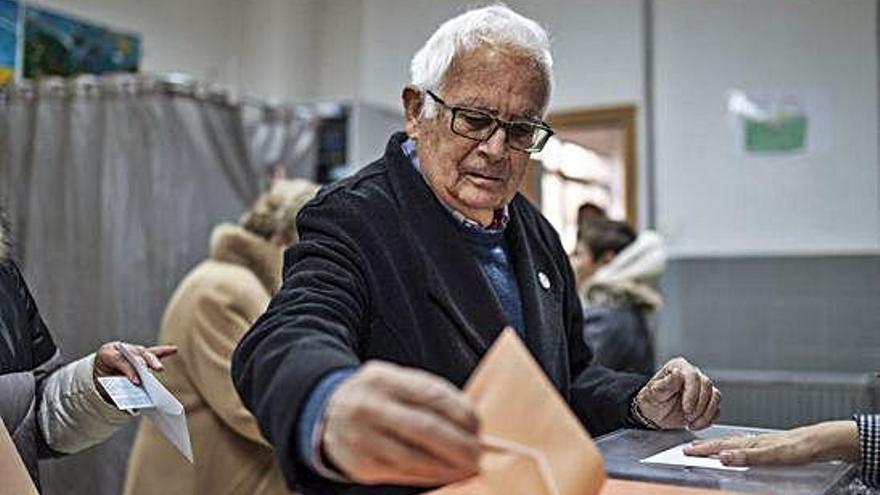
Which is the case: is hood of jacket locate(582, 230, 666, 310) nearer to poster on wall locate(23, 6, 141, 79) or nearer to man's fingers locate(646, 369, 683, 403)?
poster on wall locate(23, 6, 141, 79)

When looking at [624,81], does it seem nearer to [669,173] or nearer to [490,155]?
[669,173]

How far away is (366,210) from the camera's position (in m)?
0.90

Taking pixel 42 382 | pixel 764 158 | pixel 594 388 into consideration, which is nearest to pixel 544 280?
pixel 594 388

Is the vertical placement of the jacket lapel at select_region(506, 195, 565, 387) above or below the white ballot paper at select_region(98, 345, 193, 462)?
above

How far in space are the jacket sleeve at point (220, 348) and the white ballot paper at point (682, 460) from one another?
646mm

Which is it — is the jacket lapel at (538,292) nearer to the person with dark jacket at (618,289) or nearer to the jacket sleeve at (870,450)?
the jacket sleeve at (870,450)

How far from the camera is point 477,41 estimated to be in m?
0.87

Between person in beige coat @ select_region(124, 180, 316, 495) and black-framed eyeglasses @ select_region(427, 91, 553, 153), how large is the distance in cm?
30

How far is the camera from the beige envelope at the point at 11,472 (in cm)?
83

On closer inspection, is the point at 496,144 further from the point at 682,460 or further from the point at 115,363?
the point at 115,363

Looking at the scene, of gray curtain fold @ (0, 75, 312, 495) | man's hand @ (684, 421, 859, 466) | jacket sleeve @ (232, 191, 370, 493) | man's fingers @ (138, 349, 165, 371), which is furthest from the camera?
gray curtain fold @ (0, 75, 312, 495)

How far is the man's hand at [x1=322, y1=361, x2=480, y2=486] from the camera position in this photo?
49cm

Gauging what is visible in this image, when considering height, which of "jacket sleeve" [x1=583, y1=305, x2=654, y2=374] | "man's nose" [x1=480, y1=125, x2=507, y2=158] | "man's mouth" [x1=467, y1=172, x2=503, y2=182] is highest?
"man's nose" [x1=480, y1=125, x2=507, y2=158]

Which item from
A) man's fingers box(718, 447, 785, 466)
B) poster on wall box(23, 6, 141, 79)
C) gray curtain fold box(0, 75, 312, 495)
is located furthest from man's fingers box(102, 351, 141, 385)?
poster on wall box(23, 6, 141, 79)
